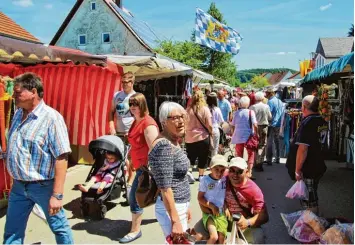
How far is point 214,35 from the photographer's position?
1512 cm

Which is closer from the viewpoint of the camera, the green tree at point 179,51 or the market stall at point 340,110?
the market stall at point 340,110

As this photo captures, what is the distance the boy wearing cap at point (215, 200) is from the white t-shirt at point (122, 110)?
8.30 ft

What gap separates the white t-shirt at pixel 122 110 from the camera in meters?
5.46

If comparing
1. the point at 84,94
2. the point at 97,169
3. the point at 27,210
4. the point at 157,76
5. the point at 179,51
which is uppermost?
the point at 179,51

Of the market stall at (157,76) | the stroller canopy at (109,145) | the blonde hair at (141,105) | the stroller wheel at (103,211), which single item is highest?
the market stall at (157,76)

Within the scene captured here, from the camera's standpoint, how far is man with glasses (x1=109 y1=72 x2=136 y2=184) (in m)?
5.37

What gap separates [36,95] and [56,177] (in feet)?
2.22

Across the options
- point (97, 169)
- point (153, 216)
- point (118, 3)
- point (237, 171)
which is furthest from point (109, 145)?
point (118, 3)

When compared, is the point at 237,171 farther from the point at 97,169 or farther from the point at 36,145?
the point at 97,169

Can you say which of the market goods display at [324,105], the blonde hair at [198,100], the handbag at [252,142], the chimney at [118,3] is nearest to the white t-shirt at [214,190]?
the blonde hair at [198,100]

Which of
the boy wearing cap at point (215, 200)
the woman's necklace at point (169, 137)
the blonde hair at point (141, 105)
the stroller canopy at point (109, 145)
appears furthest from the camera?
the stroller canopy at point (109, 145)

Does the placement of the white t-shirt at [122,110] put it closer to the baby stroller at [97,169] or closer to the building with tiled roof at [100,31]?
the baby stroller at [97,169]

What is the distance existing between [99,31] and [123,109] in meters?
23.8

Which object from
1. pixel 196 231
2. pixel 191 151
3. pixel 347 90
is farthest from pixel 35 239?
pixel 347 90
